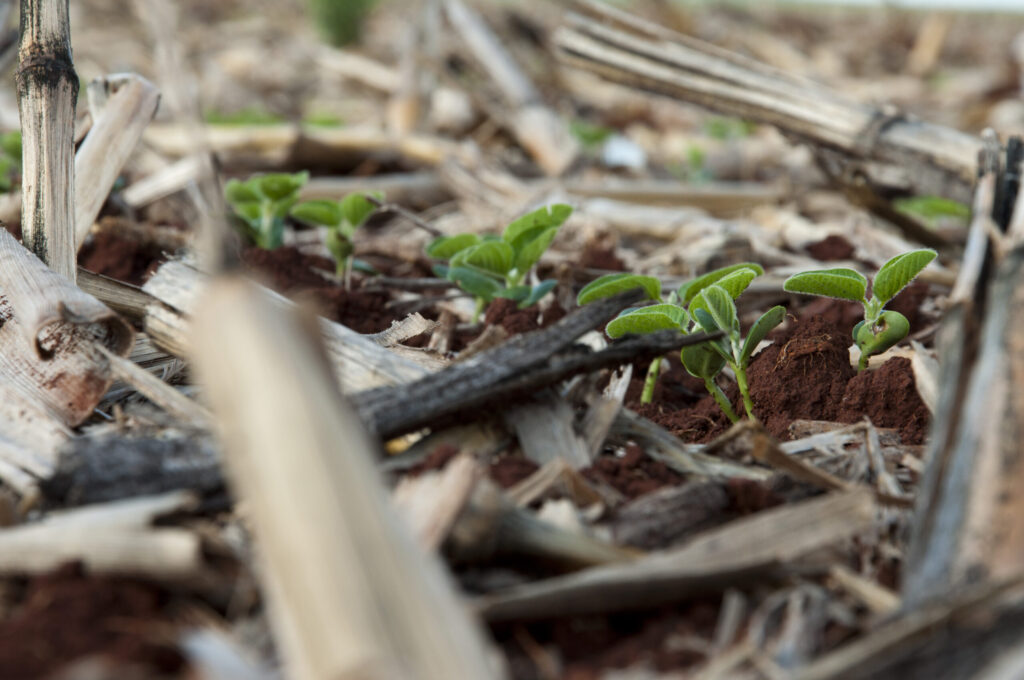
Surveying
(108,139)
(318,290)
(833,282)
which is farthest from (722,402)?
(108,139)

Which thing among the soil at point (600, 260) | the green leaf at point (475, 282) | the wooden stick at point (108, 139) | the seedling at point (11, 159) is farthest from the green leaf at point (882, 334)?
the seedling at point (11, 159)

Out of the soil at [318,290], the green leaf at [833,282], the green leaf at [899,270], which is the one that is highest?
the green leaf at [899,270]

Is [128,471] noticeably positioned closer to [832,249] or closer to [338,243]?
[338,243]

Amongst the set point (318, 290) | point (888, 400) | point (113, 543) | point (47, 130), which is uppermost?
point (47, 130)

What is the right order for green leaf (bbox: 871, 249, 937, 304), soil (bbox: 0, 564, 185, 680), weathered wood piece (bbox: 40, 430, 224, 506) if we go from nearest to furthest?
soil (bbox: 0, 564, 185, 680) → weathered wood piece (bbox: 40, 430, 224, 506) → green leaf (bbox: 871, 249, 937, 304)

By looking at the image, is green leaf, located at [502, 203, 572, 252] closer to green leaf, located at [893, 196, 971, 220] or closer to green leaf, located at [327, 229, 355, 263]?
green leaf, located at [327, 229, 355, 263]

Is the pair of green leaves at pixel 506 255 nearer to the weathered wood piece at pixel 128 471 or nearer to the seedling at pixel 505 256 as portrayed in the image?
the seedling at pixel 505 256

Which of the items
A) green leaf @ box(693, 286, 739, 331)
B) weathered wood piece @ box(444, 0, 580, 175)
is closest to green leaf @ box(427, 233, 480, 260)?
green leaf @ box(693, 286, 739, 331)
